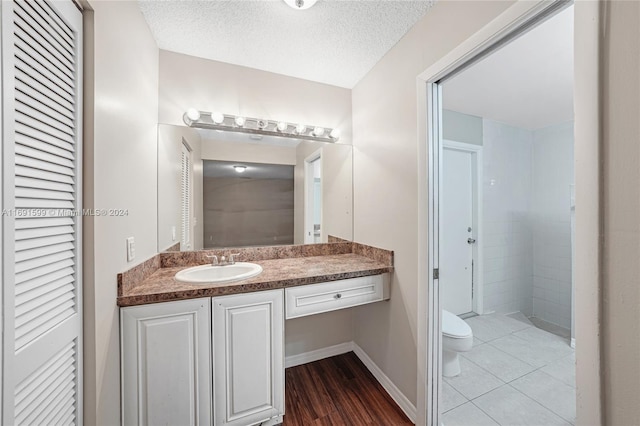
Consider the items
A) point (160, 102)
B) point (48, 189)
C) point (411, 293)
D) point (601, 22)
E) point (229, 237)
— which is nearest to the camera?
point (601, 22)

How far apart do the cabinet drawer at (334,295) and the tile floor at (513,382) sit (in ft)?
2.76

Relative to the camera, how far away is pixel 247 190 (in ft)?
6.51

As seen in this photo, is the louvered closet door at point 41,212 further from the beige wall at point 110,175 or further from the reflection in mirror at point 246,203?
the reflection in mirror at point 246,203

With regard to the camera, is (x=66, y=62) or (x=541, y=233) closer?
(x=66, y=62)

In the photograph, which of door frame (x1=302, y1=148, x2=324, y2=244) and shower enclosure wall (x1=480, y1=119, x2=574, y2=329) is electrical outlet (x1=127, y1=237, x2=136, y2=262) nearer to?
door frame (x1=302, y1=148, x2=324, y2=244)

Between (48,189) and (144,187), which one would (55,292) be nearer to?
(48,189)

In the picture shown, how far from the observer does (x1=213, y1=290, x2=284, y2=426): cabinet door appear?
1.30m

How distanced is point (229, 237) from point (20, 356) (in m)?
1.28

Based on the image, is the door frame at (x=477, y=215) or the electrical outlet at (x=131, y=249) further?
the door frame at (x=477, y=215)

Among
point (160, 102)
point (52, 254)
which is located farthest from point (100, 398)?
point (160, 102)

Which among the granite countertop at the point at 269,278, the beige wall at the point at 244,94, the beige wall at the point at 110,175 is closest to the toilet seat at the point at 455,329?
the granite countertop at the point at 269,278

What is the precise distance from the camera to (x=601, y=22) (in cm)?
63

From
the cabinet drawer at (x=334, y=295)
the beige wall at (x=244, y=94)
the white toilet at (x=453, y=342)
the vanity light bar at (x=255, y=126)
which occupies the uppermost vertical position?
the beige wall at (x=244, y=94)

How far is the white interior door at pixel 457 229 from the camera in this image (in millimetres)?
2666
